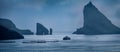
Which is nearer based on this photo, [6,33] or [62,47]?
[62,47]

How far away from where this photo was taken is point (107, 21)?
16550 centimetres

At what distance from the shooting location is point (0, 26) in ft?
352

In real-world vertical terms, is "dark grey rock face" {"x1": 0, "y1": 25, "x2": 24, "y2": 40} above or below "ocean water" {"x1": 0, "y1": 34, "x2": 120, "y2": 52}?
above

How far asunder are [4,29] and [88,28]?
6345 cm

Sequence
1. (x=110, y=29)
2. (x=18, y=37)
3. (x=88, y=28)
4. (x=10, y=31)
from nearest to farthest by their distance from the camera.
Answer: (x=10, y=31)
(x=18, y=37)
(x=88, y=28)
(x=110, y=29)

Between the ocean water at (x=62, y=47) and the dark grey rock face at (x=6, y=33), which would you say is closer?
the ocean water at (x=62, y=47)

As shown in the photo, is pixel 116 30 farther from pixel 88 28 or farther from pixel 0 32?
pixel 0 32

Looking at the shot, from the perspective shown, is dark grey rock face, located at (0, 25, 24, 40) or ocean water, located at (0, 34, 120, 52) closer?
ocean water, located at (0, 34, 120, 52)

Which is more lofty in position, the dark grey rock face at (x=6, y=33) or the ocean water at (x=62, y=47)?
the dark grey rock face at (x=6, y=33)

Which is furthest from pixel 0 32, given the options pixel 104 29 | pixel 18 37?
pixel 104 29

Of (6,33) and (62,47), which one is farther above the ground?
(6,33)

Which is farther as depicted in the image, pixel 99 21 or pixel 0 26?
pixel 99 21

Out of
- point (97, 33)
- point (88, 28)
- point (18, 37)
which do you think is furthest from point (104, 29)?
point (18, 37)

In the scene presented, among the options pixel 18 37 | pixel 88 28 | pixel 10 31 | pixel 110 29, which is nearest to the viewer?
pixel 10 31
